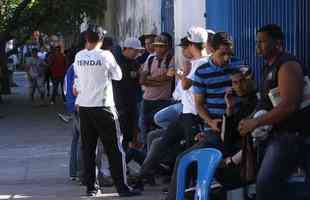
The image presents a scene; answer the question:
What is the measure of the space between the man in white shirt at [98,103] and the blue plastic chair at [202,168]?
2.23 meters

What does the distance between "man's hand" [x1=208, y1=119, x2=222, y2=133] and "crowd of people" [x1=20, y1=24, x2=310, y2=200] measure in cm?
1

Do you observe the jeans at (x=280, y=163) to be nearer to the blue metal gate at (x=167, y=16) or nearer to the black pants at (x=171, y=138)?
the black pants at (x=171, y=138)

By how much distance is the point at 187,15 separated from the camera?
11547 millimetres

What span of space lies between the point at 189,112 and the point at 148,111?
2089 mm

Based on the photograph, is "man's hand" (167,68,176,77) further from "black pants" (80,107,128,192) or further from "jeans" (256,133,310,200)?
"jeans" (256,133,310,200)

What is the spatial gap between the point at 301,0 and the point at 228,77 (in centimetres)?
97

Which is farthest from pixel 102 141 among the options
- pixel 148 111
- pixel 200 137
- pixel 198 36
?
pixel 198 36

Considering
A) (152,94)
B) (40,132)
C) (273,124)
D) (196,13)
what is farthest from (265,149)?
(40,132)

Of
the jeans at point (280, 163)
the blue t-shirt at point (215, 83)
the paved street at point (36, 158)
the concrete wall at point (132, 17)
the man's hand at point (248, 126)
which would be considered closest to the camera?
the jeans at point (280, 163)

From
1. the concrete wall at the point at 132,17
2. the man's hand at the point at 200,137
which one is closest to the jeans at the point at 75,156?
the man's hand at the point at 200,137

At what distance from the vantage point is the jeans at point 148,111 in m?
10.5

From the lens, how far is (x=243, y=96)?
7.06 m

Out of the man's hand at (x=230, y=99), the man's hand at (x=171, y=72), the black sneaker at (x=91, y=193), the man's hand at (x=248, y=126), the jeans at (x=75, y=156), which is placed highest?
the man's hand at (x=171, y=72)

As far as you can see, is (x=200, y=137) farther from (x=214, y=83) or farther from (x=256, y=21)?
(x=256, y=21)
